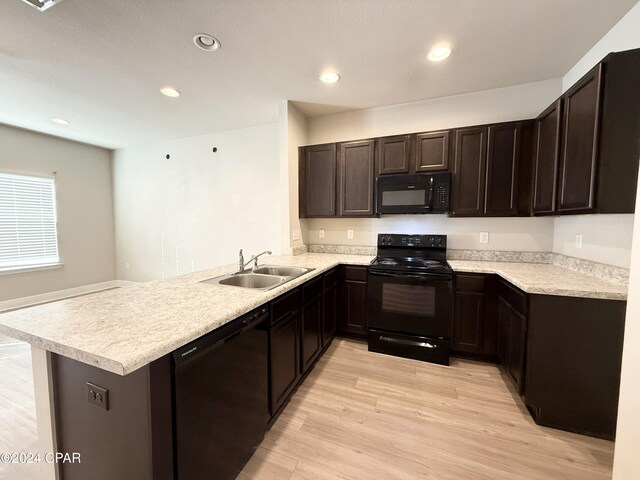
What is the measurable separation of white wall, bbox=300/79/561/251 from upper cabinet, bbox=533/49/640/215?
0.88 meters

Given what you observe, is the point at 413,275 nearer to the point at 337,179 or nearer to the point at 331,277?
the point at 331,277

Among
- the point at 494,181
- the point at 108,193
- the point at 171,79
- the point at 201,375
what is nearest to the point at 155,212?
the point at 108,193

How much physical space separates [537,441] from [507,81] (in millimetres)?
3057

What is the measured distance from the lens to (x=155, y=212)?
185 inches

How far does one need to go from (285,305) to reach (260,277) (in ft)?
1.62

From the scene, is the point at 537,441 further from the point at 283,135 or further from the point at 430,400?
the point at 283,135

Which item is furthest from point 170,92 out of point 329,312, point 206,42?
Answer: point 329,312

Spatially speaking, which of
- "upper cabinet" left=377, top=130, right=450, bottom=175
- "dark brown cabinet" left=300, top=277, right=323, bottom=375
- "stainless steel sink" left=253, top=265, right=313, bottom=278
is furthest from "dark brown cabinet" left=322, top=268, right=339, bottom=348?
"upper cabinet" left=377, top=130, right=450, bottom=175

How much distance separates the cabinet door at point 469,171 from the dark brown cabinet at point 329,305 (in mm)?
1463

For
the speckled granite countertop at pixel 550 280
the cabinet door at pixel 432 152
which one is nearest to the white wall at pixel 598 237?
the speckled granite countertop at pixel 550 280

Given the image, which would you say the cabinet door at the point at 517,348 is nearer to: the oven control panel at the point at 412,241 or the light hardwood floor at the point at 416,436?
the light hardwood floor at the point at 416,436

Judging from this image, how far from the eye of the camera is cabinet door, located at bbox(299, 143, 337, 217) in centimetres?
303

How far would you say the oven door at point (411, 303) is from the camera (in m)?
2.35

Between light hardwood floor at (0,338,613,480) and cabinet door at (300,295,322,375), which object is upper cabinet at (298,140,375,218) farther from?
light hardwood floor at (0,338,613,480)
